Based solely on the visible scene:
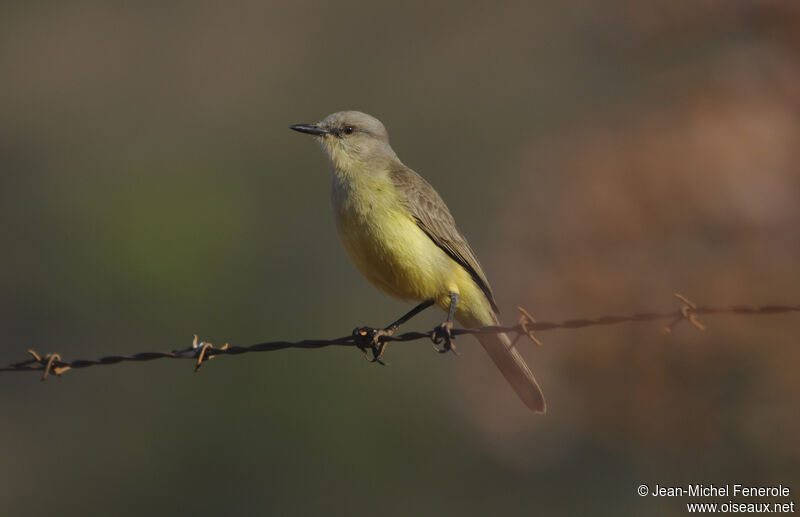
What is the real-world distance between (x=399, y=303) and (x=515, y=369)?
7.38 metres

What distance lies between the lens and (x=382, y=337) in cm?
Result: 620

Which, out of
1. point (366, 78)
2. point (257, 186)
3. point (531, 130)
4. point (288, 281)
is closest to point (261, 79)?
point (366, 78)

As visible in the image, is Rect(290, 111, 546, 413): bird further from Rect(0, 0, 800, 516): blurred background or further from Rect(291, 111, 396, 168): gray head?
Rect(0, 0, 800, 516): blurred background

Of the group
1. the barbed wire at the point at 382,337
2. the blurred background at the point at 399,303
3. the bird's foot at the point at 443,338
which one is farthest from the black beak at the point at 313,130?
the blurred background at the point at 399,303

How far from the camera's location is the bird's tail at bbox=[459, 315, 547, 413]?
6.56 meters

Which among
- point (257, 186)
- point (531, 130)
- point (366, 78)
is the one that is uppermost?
point (366, 78)

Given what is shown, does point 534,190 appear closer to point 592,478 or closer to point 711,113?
point 711,113

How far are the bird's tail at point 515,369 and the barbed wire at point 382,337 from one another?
0.64 m

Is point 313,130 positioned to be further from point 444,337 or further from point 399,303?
point 399,303

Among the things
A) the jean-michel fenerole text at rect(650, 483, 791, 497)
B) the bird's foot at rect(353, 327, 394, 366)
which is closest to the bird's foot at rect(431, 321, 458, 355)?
the bird's foot at rect(353, 327, 394, 366)

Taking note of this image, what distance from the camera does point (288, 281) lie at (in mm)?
14812

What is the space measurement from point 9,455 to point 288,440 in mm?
3494

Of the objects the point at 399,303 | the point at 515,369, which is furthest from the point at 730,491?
the point at 399,303

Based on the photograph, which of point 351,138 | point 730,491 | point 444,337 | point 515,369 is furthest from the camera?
point 730,491
